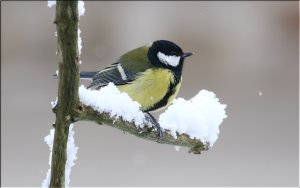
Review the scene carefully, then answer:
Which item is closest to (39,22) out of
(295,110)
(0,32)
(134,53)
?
(0,32)

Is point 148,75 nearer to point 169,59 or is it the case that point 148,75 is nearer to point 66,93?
point 169,59

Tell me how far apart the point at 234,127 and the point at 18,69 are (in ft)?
8.78

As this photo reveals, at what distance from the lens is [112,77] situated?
→ 1.98 m

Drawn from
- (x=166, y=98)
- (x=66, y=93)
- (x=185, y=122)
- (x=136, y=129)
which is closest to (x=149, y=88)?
(x=166, y=98)

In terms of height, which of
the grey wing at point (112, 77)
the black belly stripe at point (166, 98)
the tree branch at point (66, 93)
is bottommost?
the tree branch at point (66, 93)

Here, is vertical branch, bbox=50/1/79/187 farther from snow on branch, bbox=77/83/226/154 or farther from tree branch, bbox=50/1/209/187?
snow on branch, bbox=77/83/226/154

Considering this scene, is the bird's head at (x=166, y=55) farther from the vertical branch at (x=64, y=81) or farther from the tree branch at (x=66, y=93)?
the vertical branch at (x=64, y=81)

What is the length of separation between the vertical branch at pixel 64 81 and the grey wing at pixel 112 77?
3.47 ft

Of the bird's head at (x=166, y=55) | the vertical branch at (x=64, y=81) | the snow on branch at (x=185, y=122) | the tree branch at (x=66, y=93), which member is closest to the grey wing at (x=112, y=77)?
the bird's head at (x=166, y=55)

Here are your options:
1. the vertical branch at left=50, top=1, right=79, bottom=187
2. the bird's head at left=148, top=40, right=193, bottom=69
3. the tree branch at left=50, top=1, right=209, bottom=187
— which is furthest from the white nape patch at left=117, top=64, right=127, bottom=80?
the vertical branch at left=50, top=1, right=79, bottom=187

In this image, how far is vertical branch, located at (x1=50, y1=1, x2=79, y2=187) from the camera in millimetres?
776

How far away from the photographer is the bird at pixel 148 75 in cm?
190

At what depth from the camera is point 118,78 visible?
1.99 metres

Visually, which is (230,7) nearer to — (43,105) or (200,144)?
(43,105)
